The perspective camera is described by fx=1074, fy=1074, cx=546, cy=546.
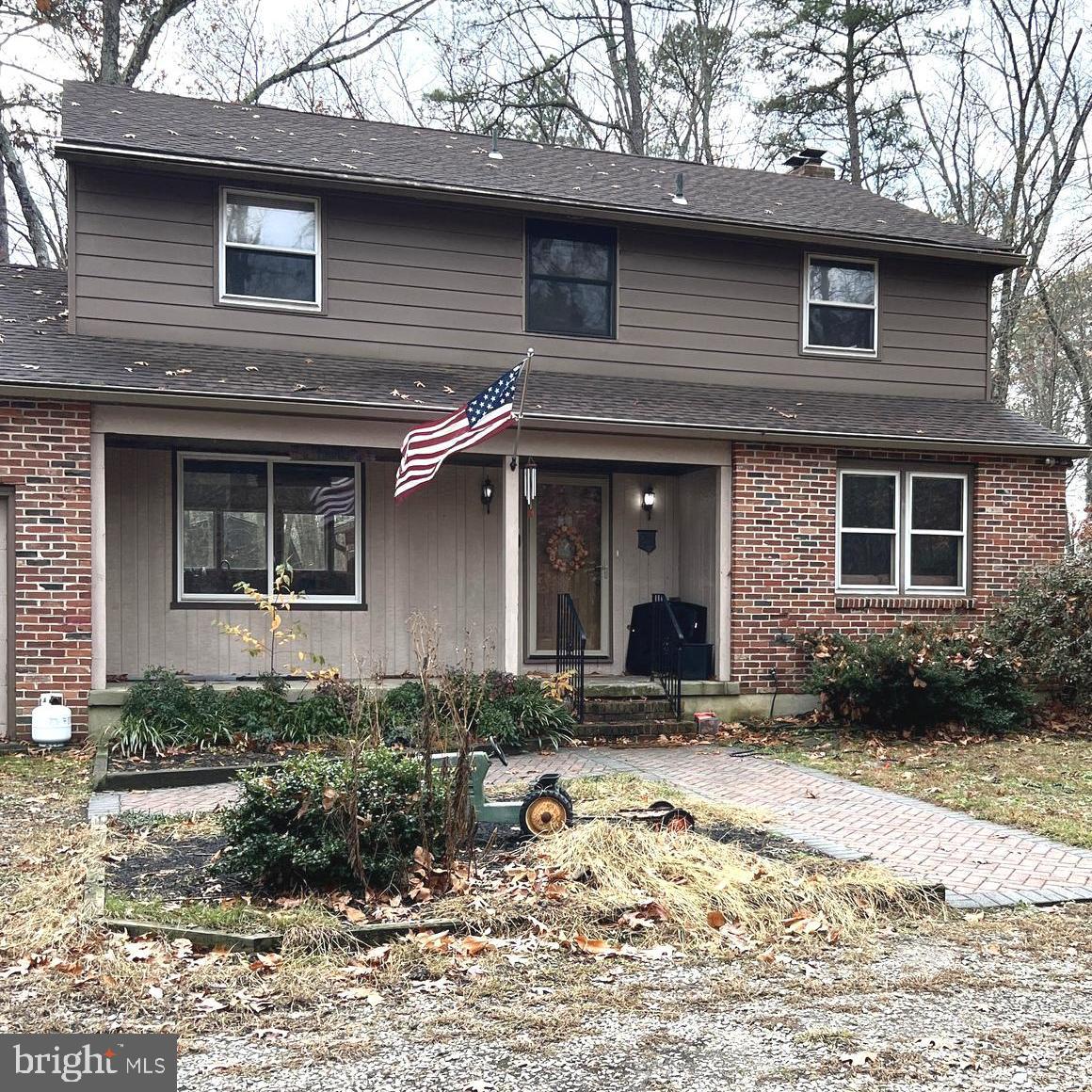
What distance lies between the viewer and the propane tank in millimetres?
9242

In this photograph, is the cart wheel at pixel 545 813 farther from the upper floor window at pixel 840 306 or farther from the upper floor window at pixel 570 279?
the upper floor window at pixel 840 306

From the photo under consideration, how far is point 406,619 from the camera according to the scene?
38.9 ft

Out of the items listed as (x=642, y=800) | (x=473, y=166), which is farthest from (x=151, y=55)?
(x=642, y=800)

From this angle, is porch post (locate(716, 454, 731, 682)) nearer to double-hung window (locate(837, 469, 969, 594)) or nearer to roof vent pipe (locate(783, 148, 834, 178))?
double-hung window (locate(837, 469, 969, 594))

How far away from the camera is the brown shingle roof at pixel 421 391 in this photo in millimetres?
9844

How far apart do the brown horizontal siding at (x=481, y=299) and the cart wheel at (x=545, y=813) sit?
658cm

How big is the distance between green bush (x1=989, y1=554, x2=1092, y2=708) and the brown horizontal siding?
2.99 meters

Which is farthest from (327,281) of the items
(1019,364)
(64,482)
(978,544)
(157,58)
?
(1019,364)

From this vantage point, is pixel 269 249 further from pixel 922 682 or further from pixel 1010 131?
pixel 1010 131

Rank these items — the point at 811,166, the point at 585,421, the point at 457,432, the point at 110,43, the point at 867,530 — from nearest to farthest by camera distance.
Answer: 1. the point at 457,432
2. the point at 585,421
3. the point at 867,530
4. the point at 811,166
5. the point at 110,43

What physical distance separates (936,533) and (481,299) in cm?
585

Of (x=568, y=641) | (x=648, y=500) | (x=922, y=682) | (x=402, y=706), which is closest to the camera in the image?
(x=402, y=706)

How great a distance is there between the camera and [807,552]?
11.9m

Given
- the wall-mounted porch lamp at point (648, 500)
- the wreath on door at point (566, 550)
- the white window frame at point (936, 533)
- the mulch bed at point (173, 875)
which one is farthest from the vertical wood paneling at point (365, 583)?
the white window frame at point (936, 533)
